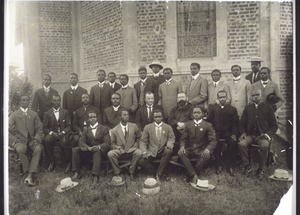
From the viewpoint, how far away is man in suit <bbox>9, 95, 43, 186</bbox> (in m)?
4.71

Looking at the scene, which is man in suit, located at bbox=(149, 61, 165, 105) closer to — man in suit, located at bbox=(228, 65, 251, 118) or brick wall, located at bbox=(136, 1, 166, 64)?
brick wall, located at bbox=(136, 1, 166, 64)

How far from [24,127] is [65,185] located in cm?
92

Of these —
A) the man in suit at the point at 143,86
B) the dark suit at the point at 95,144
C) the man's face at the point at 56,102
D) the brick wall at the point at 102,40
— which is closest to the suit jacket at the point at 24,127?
the man's face at the point at 56,102

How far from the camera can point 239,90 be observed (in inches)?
189

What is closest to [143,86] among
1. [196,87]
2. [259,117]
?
[196,87]

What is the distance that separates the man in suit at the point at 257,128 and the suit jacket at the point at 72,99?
214 centimetres

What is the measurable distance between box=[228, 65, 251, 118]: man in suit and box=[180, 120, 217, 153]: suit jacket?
18.2 inches

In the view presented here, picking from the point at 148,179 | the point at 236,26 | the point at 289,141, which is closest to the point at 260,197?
the point at 289,141

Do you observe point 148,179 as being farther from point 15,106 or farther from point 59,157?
point 15,106

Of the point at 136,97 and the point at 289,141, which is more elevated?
the point at 136,97

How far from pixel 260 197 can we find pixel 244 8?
2.43m

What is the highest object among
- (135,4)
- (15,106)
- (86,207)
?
(135,4)

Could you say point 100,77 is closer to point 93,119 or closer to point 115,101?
point 115,101

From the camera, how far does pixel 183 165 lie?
15.6 ft
